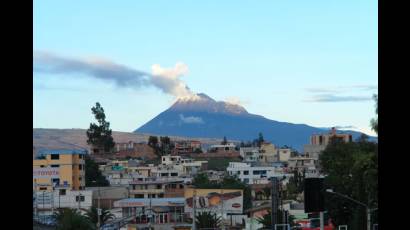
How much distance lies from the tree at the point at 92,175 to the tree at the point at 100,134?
7.32 ft

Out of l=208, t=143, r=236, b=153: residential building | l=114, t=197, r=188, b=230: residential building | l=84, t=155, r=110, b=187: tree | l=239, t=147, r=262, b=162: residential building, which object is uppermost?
l=208, t=143, r=236, b=153: residential building

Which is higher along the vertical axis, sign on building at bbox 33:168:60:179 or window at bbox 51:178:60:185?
sign on building at bbox 33:168:60:179

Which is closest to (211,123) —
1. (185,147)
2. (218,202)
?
(185,147)

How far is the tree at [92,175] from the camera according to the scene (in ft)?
100

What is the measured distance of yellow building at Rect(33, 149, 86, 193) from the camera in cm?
2583

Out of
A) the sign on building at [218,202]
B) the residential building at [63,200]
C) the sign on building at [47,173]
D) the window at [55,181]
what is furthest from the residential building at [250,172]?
the sign on building at [218,202]

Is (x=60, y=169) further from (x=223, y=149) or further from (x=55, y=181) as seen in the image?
(x=223, y=149)

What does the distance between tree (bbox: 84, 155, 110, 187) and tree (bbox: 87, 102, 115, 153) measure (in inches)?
87.9

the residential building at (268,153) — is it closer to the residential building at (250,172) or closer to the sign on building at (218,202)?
the residential building at (250,172)

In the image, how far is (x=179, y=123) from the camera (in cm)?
8638

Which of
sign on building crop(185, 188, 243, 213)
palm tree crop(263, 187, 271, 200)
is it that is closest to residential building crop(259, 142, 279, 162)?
palm tree crop(263, 187, 271, 200)

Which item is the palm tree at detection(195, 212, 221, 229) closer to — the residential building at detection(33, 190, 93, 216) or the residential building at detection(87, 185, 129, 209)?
the residential building at detection(33, 190, 93, 216)

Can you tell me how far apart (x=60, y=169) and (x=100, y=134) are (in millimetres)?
6981
